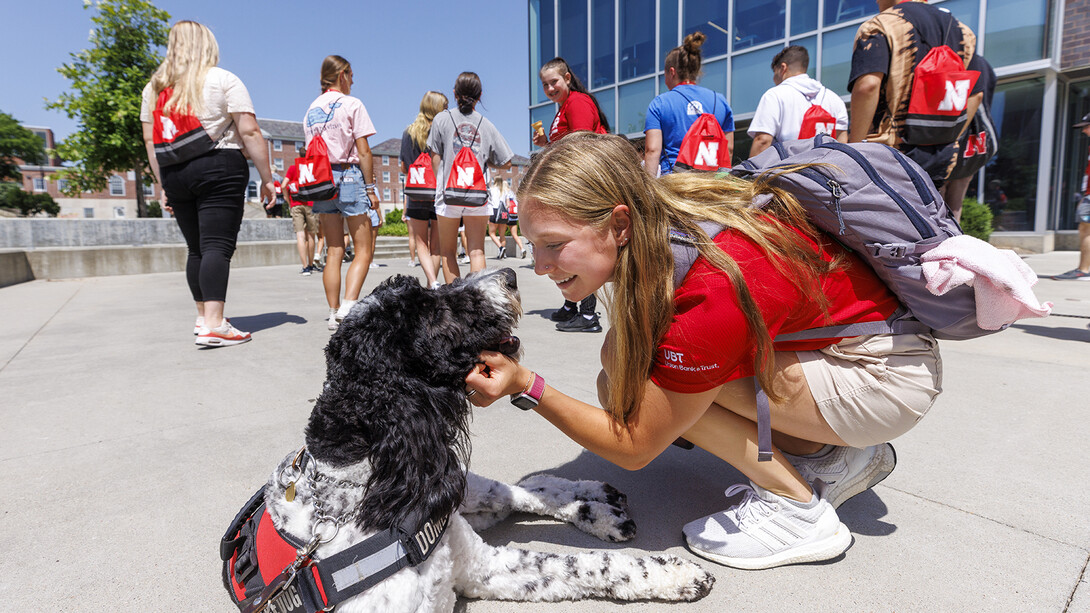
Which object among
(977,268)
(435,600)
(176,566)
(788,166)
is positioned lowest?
(176,566)

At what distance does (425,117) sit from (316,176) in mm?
1664

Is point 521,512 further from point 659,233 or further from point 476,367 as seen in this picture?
point 659,233

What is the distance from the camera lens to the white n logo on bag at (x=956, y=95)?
300 cm

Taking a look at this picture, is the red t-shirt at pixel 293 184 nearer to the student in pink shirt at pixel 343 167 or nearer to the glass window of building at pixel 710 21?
the student in pink shirt at pixel 343 167

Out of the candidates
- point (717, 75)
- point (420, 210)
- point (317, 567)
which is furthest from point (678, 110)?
point (717, 75)

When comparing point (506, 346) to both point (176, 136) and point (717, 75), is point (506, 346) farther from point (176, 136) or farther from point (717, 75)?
point (717, 75)

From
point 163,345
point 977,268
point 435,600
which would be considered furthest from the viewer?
point 163,345

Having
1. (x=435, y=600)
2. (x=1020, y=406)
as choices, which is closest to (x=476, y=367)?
(x=435, y=600)

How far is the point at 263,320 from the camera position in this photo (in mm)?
5699

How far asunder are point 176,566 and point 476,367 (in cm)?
119

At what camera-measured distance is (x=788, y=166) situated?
5.92ft

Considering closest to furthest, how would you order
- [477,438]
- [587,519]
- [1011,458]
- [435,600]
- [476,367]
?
[435,600], [476,367], [587,519], [1011,458], [477,438]

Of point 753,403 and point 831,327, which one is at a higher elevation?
point 831,327

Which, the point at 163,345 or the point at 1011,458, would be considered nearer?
the point at 1011,458
